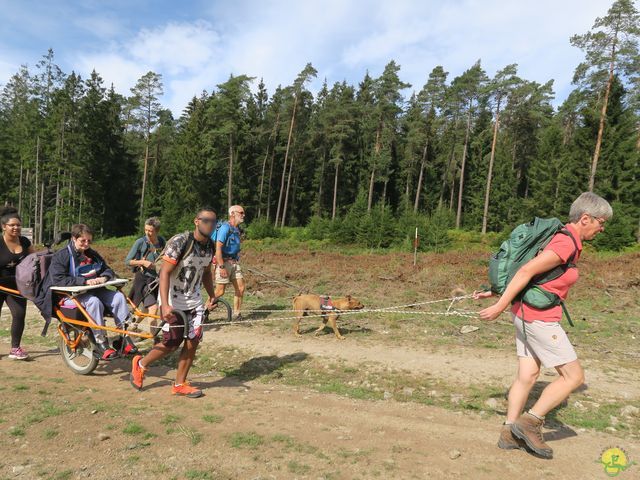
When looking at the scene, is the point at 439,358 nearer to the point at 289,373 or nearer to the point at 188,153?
the point at 289,373

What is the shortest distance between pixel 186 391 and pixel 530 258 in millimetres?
3672

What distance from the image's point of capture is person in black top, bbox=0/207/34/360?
570cm

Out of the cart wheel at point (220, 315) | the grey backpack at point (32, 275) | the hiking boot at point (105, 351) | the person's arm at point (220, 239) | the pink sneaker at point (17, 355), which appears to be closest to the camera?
the hiking boot at point (105, 351)

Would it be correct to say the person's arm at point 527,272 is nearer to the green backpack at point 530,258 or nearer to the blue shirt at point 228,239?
the green backpack at point 530,258

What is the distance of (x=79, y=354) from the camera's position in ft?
17.6

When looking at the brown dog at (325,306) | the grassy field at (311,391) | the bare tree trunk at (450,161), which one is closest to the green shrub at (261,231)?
the bare tree trunk at (450,161)

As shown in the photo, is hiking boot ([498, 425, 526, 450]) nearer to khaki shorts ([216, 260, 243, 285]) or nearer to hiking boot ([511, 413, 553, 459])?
hiking boot ([511, 413, 553, 459])

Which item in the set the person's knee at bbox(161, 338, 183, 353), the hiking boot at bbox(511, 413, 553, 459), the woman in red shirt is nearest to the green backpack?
the woman in red shirt

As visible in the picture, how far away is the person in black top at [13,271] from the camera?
570cm

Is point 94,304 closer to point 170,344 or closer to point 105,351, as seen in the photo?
point 105,351

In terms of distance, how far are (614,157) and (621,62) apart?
6740 millimetres

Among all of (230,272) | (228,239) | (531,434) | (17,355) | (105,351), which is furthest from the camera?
(230,272)

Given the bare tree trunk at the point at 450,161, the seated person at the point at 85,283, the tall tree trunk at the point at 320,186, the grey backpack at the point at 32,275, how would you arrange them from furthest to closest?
the tall tree trunk at the point at 320,186, the bare tree trunk at the point at 450,161, the grey backpack at the point at 32,275, the seated person at the point at 85,283

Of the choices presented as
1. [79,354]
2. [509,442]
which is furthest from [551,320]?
[79,354]
